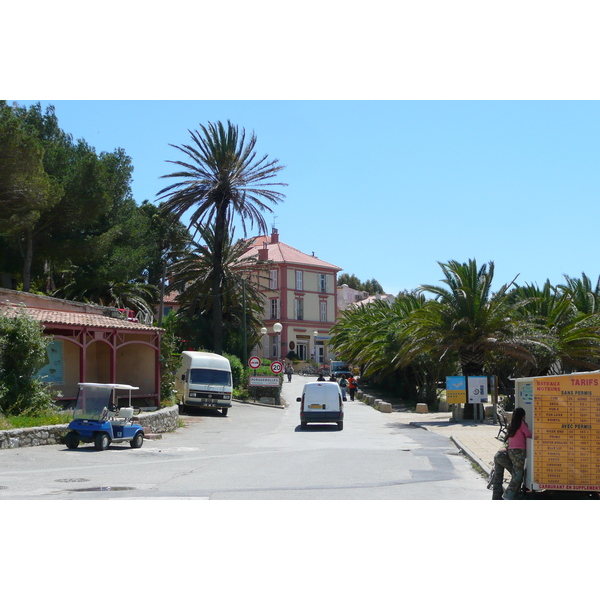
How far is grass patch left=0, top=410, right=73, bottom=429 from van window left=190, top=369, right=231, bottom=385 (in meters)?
11.3

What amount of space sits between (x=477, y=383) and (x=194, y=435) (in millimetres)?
12400

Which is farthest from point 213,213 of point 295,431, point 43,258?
point 295,431

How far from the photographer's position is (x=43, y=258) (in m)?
36.3

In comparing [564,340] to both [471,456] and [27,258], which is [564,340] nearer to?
[471,456]

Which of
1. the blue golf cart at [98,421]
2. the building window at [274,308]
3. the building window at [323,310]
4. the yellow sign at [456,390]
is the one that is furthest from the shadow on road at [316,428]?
the building window at [323,310]

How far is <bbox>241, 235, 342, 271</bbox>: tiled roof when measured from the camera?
88.0m

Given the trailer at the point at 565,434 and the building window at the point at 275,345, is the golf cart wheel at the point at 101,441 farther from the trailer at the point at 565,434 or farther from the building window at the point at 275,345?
the building window at the point at 275,345

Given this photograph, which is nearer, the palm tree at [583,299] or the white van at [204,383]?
the white van at [204,383]

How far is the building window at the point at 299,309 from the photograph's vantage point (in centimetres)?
8800

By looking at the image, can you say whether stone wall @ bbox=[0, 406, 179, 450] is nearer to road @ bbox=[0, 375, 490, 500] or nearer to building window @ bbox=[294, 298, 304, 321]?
road @ bbox=[0, 375, 490, 500]

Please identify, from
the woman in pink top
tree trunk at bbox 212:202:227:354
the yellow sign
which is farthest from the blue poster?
the woman in pink top

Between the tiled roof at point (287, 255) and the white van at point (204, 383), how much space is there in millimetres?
54680

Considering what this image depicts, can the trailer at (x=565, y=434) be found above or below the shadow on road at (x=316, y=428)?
above

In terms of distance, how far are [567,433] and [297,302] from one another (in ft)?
257
